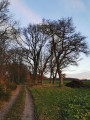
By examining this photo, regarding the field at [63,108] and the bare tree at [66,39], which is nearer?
the field at [63,108]

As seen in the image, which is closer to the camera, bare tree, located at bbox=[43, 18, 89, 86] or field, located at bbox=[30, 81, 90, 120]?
field, located at bbox=[30, 81, 90, 120]

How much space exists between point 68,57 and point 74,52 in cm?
147

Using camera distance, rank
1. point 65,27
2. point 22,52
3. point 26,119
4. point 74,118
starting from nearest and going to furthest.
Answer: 1. point 74,118
2. point 26,119
3. point 65,27
4. point 22,52

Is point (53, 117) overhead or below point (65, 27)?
below

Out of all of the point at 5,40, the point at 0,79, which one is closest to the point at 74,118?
the point at 0,79

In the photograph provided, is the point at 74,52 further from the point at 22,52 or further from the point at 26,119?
the point at 26,119

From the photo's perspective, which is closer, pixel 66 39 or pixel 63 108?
pixel 63 108

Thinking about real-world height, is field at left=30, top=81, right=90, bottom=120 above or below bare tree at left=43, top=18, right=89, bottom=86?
below

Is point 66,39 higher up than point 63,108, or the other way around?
point 66,39

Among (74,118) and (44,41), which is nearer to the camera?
Answer: (74,118)

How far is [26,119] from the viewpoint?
582 cm

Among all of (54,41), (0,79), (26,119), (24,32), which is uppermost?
(24,32)

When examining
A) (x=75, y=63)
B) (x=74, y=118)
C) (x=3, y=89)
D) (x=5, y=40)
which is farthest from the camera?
(x=75, y=63)

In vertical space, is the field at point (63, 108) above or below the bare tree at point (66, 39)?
below
